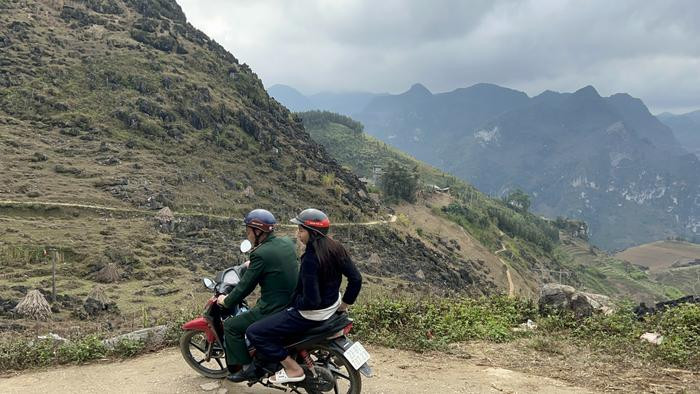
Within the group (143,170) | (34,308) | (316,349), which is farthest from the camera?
(143,170)

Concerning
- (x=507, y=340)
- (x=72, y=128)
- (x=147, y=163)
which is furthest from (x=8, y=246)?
(x=507, y=340)

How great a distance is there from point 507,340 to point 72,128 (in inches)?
2292

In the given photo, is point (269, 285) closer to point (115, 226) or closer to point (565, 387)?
point (565, 387)

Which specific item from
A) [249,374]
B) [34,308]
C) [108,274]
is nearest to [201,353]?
[249,374]

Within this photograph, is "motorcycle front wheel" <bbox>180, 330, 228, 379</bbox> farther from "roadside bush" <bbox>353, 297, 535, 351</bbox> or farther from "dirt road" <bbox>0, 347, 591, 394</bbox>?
"roadside bush" <bbox>353, 297, 535, 351</bbox>

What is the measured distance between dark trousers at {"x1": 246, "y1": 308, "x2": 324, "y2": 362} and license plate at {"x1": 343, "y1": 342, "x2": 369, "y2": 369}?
47cm

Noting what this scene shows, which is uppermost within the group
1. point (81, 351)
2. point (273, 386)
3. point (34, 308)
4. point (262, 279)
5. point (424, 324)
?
point (262, 279)

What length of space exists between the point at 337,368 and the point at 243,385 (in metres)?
1.58

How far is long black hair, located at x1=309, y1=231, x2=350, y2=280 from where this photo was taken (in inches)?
206

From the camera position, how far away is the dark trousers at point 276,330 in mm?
5406

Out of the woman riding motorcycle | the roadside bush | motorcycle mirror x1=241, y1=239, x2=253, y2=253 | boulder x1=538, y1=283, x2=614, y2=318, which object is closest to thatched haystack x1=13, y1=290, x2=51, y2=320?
the roadside bush

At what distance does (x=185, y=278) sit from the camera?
104 feet

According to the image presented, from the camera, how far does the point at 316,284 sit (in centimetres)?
520

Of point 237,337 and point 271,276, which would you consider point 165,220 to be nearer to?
point 237,337
